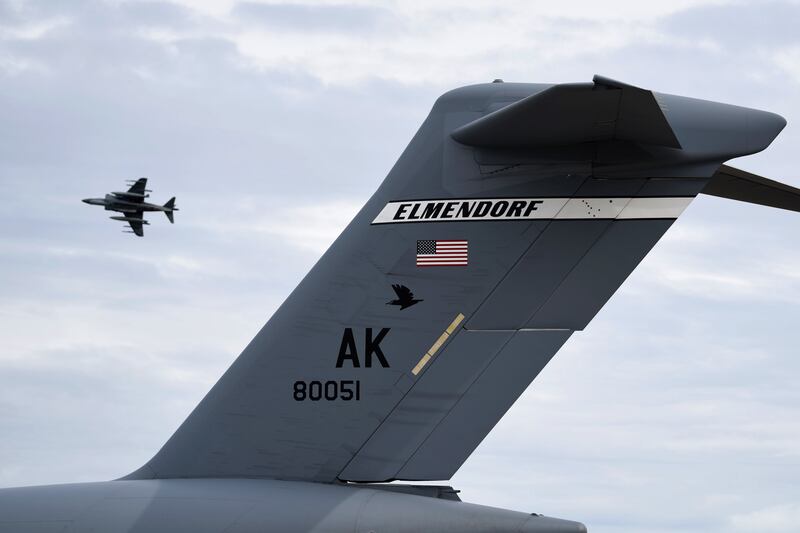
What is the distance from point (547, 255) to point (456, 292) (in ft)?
2.46

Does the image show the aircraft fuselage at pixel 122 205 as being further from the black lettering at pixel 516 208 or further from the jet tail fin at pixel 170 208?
the black lettering at pixel 516 208

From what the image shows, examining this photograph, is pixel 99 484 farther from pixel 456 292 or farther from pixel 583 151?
pixel 583 151

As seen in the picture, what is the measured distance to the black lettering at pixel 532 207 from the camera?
8273 mm

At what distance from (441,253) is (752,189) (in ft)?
8.02

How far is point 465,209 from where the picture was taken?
8430 millimetres

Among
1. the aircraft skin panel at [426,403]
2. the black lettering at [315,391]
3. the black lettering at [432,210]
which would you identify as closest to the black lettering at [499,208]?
the black lettering at [432,210]

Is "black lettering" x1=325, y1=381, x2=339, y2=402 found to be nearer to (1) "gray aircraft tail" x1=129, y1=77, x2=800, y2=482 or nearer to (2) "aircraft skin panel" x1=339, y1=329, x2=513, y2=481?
(1) "gray aircraft tail" x1=129, y1=77, x2=800, y2=482

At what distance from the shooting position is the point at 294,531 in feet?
25.6

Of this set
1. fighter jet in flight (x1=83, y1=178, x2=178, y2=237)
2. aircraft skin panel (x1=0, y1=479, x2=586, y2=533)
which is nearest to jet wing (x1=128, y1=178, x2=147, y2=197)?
fighter jet in flight (x1=83, y1=178, x2=178, y2=237)

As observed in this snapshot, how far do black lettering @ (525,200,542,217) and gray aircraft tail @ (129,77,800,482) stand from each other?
2 cm

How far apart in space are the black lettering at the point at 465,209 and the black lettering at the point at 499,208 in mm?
183

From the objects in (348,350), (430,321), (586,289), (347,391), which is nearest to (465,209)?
(430,321)

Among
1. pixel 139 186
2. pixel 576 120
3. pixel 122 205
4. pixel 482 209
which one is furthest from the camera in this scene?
pixel 139 186

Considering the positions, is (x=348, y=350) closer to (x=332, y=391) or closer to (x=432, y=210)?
(x=332, y=391)
